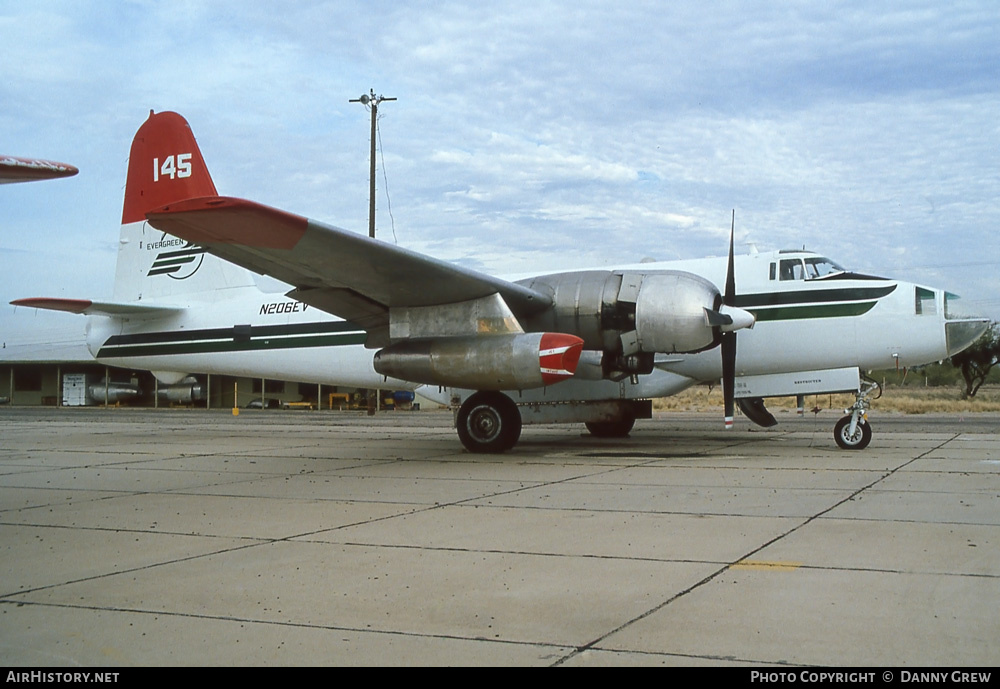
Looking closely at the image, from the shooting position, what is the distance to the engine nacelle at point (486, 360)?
11.6m

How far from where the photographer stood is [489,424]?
13602mm

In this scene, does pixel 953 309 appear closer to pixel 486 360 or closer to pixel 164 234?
pixel 486 360

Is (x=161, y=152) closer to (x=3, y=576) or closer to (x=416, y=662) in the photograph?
(x=3, y=576)

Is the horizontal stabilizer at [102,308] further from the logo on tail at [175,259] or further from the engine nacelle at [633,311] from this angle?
the engine nacelle at [633,311]

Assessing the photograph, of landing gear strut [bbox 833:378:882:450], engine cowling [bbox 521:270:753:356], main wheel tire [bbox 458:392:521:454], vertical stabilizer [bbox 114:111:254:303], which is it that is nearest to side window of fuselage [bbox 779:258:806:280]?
engine cowling [bbox 521:270:753:356]

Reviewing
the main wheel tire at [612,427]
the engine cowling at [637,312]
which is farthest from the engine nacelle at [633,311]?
the main wheel tire at [612,427]

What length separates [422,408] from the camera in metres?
43.8

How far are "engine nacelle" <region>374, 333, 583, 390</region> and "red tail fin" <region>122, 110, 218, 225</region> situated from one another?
7.20 metres

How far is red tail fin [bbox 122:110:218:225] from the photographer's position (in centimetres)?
1773

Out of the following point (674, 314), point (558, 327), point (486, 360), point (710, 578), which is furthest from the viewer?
point (558, 327)

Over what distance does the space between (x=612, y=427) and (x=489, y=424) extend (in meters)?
4.34

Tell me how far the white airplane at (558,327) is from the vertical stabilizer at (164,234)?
0.48 meters

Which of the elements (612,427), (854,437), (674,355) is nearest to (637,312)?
(674,355)

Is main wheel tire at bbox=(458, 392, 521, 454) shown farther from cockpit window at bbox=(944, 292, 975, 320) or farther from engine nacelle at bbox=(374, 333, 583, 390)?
cockpit window at bbox=(944, 292, 975, 320)
